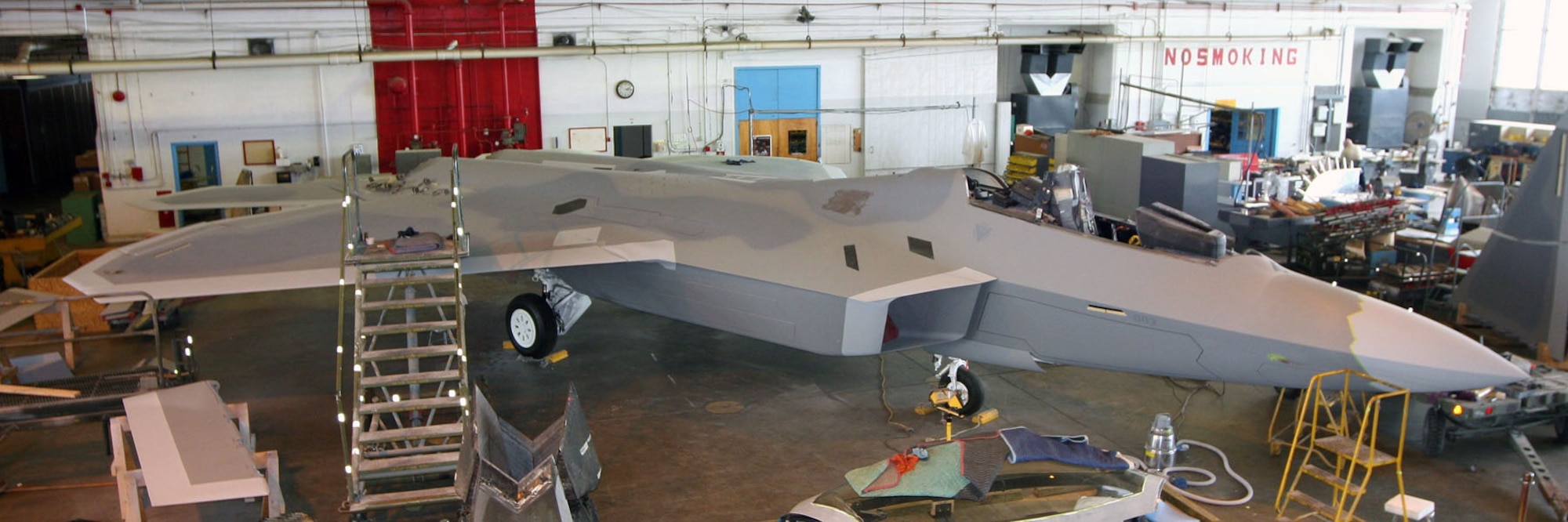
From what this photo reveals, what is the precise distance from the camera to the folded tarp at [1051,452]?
754 cm

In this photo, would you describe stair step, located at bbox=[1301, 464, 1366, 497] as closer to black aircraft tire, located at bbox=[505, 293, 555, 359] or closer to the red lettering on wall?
black aircraft tire, located at bbox=[505, 293, 555, 359]

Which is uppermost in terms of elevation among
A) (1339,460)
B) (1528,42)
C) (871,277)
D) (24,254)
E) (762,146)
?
(1528,42)

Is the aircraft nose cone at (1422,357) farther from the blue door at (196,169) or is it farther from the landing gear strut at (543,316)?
the blue door at (196,169)

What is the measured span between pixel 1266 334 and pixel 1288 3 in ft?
62.1

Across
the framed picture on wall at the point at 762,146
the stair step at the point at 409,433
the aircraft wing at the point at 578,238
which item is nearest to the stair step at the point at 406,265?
the aircraft wing at the point at 578,238

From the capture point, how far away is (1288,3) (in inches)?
977

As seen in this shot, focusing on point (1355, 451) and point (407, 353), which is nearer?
point (1355, 451)

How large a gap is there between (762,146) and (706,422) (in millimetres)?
11590

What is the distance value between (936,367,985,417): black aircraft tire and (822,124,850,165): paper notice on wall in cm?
1198

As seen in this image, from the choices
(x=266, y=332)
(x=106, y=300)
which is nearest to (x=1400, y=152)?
(x=266, y=332)

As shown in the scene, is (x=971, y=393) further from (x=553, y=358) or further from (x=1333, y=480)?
(x=553, y=358)

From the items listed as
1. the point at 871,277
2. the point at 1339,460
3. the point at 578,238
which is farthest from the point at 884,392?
the point at 1339,460

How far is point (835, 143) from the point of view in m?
22.1

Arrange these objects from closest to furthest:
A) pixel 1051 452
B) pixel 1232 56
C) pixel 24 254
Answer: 1. pixel 1051 452
2. pixel 24 254
3. pixel 1232 56
